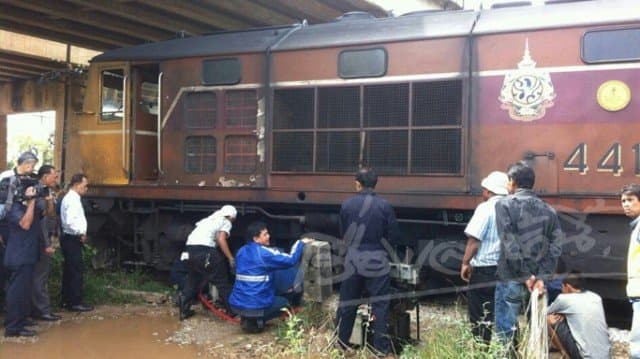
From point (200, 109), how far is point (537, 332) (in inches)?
213

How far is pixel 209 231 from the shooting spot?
22.1ft

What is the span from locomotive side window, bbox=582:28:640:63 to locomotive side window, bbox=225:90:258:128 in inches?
155

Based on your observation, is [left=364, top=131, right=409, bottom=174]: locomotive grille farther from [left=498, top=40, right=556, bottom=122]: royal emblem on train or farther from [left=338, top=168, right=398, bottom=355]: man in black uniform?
[left=338, top=168, right=398, bottom=355]: man in black uniform

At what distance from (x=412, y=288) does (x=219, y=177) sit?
333 cm

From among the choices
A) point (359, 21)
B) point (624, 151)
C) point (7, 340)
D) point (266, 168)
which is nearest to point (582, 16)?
point (624, 151)

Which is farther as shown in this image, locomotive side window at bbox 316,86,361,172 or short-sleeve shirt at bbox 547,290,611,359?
locomotive side window at bbox 316,86,361,172

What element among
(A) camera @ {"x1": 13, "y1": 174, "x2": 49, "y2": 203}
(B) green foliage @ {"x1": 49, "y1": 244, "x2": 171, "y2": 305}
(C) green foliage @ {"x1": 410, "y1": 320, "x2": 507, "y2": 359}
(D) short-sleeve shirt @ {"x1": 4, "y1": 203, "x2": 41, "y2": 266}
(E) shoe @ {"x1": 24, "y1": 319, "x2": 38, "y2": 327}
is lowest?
(E) shoe @ {"x1": 24, "y1": 319, "x2": 38, "y2": 327}

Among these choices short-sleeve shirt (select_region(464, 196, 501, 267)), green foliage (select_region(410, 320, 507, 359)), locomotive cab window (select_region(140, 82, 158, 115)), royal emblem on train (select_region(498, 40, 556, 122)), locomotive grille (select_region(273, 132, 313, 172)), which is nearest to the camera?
green foliage (select_region(410, 320, 507, 359))

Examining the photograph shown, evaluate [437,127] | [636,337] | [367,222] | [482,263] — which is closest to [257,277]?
[367,222]

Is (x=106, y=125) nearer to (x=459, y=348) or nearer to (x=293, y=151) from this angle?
(x=293, y=151)

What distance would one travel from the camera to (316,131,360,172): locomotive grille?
7.04m

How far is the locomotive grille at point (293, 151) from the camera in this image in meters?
7.29

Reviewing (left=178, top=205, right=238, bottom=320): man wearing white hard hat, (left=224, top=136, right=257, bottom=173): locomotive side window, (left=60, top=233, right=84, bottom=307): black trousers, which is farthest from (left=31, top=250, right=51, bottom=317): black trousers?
(left=224, top=136, right=257, bottom=173): locomotive side window

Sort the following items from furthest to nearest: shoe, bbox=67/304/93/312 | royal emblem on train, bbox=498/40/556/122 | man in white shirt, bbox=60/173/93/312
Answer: shoe, bbox=67/304/93/312 → man in white shirt, bbox=60/173/93/312 → royal emblem on train, bbox=498/40/556/122
